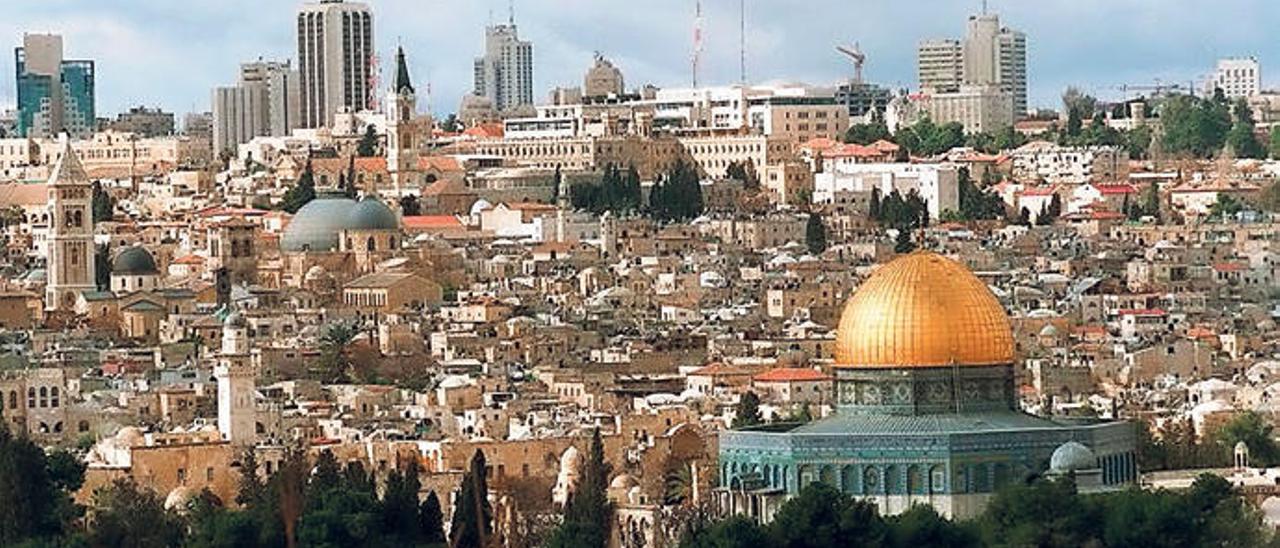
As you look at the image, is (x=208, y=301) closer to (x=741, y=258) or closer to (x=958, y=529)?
(x=741, y=258)

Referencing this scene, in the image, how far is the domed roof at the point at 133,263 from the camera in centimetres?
8175

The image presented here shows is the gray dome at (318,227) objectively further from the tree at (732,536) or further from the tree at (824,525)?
the tree at (732,536)

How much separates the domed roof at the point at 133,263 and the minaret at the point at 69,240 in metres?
0.80

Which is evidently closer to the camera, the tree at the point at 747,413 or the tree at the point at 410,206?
the tree at the point at 747,413

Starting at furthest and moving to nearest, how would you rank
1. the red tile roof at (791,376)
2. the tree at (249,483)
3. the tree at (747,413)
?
the red tile roof at (791,376), the tree at (747,413), the tree at (249,483)

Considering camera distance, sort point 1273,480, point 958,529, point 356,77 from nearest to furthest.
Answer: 1. point 958,529
2. point 1273,480
3. point 356,77

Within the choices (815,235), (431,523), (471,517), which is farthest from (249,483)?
(815,235)

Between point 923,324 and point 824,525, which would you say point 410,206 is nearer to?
point 923,324

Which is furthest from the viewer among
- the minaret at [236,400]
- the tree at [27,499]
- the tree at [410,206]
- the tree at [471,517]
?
the tree at [410,206]

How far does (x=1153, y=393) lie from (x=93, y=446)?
48.2 ft

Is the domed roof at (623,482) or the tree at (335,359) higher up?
the tree at (335,359)

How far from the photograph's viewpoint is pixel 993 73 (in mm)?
166250

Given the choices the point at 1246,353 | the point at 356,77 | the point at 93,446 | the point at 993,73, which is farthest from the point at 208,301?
the point at 993,73

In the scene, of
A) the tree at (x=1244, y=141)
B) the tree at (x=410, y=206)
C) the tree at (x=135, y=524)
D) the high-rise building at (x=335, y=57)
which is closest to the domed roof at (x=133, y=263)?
the tree at (x=410, y=206)
